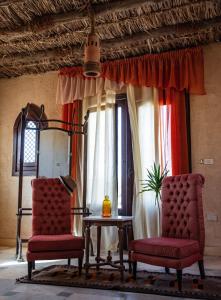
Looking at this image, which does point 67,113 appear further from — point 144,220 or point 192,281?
point 192,281

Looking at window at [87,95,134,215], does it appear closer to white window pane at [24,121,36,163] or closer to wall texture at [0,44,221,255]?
wall texture at [0,44,221,255]

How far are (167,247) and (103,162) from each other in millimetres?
2431

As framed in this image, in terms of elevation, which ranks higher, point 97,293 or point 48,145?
point 48,145

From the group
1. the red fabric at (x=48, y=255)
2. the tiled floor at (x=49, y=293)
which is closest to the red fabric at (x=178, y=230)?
the tiled floor at (x=49, y=293)

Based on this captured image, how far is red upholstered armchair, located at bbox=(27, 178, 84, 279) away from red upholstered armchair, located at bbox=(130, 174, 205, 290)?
664mm

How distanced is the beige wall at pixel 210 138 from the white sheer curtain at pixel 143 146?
604mm

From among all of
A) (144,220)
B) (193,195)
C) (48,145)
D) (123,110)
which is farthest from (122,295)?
(123,110)

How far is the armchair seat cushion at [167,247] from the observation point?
3.04 metres

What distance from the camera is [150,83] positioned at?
5.16 meters

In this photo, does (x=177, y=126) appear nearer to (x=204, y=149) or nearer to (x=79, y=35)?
(x=204, y=149)

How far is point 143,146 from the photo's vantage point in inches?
203

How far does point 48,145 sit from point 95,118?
3.23ft

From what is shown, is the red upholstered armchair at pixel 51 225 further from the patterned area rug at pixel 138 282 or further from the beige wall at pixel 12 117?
the beige wall at pixel 12 117

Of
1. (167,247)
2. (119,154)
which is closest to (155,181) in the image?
(119,154)
